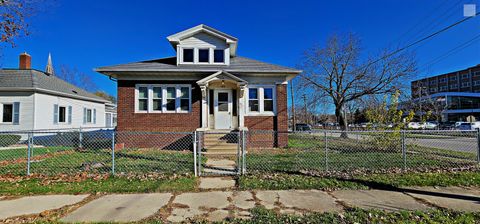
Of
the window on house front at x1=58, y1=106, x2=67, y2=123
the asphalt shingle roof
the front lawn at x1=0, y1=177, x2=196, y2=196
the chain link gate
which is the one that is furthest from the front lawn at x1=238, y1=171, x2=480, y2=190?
the window on house front at x1=58, y1=106, x2=67, y2=123

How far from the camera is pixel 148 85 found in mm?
11852

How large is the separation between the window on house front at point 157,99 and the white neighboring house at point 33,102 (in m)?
8.02

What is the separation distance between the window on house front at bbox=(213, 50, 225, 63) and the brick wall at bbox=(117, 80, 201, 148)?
2.04m

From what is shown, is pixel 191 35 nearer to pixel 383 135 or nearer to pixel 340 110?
pixel 383 135

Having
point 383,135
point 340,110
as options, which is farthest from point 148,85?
point 340,110

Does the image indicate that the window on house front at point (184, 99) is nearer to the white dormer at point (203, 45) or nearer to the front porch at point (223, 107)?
the front porch at point (223, 107)

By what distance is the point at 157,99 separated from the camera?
12.0 meters

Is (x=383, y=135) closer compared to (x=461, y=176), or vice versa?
(x=461, y=176)

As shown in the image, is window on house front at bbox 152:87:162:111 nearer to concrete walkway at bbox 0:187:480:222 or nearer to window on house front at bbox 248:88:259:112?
window on house front at bbox 248:88:259:112

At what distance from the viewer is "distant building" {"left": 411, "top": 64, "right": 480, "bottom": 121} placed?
55.2 metres

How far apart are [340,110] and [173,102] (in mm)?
14953

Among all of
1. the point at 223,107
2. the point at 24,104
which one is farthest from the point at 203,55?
the point at 24,104

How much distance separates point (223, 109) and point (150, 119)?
3.85 meters

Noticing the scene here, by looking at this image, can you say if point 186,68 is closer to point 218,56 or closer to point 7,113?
point 218,56
